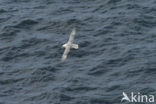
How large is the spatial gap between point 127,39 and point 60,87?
487 inches

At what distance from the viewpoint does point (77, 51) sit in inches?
2427

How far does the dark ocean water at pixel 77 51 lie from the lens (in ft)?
179

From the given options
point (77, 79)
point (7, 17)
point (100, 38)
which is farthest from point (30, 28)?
point (77, 79)

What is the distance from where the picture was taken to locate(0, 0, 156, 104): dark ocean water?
179ft

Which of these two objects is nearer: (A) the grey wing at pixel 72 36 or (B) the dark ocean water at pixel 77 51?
(B) the dark ocean water at pixel 77 51

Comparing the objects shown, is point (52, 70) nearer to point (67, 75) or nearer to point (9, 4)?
point (67, 75)

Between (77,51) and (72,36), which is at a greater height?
(72,36)

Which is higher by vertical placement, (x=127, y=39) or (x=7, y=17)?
(x=7, y=17)

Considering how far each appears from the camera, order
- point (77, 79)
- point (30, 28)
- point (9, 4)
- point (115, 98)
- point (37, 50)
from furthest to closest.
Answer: point (9, 4)
point (30, 28)
point (37, 50)
point (77, 79)
point (115, 98)

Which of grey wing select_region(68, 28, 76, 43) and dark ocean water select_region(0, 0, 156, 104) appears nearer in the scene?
dark ocean water select_region(0, 0, 156, 104)

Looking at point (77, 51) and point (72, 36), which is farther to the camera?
point (77, 51)

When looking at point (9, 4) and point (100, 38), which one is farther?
point (9, 4)

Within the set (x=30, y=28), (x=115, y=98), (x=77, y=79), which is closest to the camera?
(x=115, y=98)

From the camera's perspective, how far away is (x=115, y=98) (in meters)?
52.8
